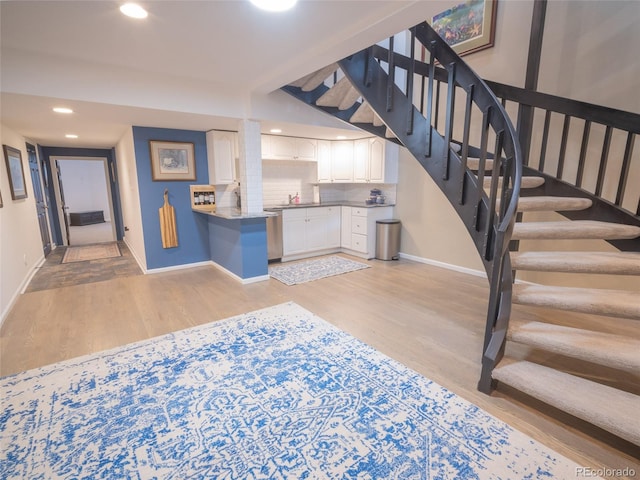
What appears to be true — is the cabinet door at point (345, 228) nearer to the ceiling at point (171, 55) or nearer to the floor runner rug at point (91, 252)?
the ceiling at point (171, 55)

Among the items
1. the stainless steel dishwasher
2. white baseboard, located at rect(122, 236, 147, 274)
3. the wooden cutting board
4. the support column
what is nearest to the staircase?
the support column

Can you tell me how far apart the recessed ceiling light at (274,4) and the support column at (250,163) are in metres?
2.03

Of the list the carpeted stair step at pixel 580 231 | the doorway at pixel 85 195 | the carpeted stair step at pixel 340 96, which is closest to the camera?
the carpeted stair step at pixel 580 231

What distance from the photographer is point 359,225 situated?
213 inches

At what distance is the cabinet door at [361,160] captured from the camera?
17.9ft

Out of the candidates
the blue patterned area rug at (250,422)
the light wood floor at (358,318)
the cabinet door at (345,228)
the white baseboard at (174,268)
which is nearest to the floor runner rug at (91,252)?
the white baseboard at (174,268)

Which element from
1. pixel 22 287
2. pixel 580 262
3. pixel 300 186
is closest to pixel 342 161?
pixel 300 186

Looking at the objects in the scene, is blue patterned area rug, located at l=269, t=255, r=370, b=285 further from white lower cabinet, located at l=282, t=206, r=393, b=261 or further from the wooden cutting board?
the wooden cutting board

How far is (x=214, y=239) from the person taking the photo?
4.86 meters

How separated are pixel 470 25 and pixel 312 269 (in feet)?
12.8

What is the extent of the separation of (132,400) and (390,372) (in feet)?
5.59

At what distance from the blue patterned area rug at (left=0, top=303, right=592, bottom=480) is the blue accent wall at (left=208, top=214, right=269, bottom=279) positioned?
67.2 inches

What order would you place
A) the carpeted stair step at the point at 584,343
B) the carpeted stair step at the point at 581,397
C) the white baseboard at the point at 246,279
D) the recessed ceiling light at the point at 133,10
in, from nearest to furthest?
1. the carpeted stair step at the point at 581,397
2. the carpeted stair step at the point at 584,343
3. the recessed ceiling light at the point at 133,10
4. the white baseboard at the point at 246,279

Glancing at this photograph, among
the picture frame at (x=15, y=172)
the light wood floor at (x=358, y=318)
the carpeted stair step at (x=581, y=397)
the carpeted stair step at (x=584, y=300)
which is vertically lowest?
the light wood floor at (x=358, y=318)
